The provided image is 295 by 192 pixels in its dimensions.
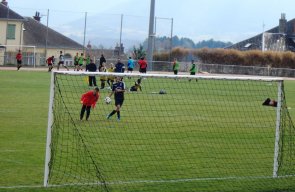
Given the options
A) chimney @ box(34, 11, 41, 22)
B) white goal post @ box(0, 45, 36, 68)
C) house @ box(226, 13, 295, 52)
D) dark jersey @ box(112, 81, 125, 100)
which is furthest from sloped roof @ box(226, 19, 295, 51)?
dark jersey @ box(112, 81, 125, 100)

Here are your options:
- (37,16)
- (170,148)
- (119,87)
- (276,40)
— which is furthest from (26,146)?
(276,40)

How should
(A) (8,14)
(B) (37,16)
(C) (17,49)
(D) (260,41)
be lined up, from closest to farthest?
(C) (17,49) → (A) (8,14) → (B) (37,16) → (D) (260,41)

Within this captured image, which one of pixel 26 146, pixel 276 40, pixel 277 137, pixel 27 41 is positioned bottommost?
pixel 26 146

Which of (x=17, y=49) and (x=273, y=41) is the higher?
(x=273, y=41)

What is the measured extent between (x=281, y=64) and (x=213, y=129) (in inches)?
2102

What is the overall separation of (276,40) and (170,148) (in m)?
74.2

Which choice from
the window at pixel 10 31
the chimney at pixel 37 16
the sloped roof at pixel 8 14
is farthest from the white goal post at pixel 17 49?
the chimney at pixel 37 16

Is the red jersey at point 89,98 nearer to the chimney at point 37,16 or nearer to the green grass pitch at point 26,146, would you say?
the green grass pitch at point 26,146

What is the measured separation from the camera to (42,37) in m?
82.3

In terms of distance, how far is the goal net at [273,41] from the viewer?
87438mm

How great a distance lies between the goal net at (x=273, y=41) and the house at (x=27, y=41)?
888 inches

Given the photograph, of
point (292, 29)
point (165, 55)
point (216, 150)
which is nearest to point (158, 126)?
point (216, 150)

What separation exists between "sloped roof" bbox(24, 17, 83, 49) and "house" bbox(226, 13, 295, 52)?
20702 mm

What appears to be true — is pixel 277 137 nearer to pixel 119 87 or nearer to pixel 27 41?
pixel 119 87
